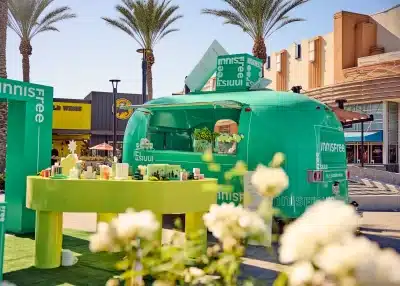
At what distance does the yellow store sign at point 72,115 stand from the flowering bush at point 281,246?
30.0m

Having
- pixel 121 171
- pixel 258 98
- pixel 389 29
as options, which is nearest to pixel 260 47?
pixel 389 29

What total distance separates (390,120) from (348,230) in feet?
109

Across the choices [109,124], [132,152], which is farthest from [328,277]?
[109,124]

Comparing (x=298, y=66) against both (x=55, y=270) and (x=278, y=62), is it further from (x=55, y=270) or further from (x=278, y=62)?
(x=55, y=270)

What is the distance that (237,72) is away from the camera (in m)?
→ 9.93

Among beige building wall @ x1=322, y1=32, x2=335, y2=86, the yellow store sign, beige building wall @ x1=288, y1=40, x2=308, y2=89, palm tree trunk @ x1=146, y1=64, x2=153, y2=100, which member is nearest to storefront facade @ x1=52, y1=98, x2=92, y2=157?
the yellow store sign

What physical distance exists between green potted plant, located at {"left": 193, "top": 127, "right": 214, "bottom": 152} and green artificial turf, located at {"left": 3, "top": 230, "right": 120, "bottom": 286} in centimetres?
282

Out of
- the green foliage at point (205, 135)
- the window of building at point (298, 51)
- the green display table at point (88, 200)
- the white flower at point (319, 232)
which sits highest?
the window of building at point (298, 51)

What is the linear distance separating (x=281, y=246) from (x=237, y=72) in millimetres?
8868

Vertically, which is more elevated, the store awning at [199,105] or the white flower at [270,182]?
the store awning at [199,105]

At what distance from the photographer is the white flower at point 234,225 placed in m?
1.65

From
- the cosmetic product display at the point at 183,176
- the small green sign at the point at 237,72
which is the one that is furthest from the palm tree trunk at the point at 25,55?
the cosmetic product display at the point at 183,176

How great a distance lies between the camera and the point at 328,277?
3.76 ft

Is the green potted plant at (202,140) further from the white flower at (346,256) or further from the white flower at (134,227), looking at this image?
the white flower at (346,256)
